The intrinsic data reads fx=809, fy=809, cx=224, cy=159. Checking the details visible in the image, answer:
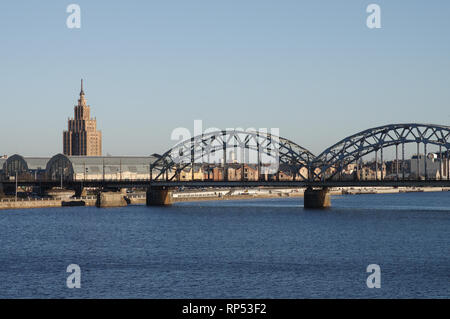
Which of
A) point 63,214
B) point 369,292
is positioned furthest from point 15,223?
point 369,292

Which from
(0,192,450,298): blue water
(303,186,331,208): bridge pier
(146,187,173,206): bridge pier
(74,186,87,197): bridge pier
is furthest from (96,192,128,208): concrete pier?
(303,186,331,208): bridge pier

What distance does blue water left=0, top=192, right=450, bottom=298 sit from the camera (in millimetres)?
52594

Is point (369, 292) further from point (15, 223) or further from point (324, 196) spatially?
point (324, 196)

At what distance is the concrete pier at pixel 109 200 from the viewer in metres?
155

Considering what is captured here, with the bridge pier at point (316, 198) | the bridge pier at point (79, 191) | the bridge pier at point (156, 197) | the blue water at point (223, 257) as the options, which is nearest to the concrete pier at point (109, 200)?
the bridge pier at point (156, 197)

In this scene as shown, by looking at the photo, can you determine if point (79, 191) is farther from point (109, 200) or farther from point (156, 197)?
point (156, 197)

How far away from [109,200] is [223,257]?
89605 mm

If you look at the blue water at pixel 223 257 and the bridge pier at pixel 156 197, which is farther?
the bridge pier at pixel 156 197

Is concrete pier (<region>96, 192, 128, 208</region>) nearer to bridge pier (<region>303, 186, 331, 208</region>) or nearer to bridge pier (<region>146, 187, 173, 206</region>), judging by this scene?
bridge pier (<region>146, 187, 173, 206</region>)

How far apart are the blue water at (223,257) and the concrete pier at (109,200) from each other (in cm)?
3687

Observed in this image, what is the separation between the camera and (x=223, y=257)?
69438 millimetres

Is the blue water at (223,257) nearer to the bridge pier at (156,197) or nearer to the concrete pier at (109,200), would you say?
the concrete pier at (109,200)

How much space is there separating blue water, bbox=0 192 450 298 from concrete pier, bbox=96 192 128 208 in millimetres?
36870

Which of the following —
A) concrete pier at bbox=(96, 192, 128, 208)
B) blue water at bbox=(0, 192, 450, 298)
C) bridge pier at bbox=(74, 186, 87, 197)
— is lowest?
blue water at bbox=(0, 192, 450, 298)
